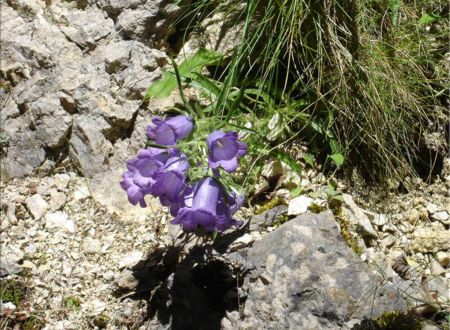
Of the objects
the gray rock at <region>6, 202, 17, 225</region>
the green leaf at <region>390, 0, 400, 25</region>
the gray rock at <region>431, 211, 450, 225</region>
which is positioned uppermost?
the green leaf at <region>390, 0, 400, 25</region>

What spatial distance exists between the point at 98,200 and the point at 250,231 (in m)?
0.86

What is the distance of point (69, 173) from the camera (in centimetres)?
316

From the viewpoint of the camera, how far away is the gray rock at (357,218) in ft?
8.96

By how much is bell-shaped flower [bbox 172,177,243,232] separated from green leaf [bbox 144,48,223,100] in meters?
0.93

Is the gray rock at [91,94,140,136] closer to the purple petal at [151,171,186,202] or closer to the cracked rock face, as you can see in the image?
the cracked rock face

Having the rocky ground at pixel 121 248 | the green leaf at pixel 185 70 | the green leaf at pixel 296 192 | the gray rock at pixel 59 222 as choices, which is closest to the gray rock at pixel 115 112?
the green leaf at pixel 185 70

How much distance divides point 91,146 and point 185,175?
102 centimetres

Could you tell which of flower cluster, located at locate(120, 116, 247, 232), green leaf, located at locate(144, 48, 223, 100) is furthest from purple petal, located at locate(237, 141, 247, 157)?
green leaf, located at locate(144, 48, 223, 100)

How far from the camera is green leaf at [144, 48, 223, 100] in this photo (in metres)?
3.04

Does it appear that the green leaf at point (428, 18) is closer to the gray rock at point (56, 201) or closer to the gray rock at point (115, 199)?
the gray rock at point (115, 199)

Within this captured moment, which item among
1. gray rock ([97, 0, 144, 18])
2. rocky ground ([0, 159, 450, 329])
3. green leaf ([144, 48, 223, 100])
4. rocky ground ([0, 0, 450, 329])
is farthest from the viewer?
gray rock ([97, 0, 144, 18])

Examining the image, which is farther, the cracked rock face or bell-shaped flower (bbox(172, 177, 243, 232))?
the cracked rock face

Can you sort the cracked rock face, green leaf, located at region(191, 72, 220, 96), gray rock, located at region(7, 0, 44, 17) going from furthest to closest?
1. gray rock, located at region(7, 0, 44, 17)
2. the cracked rock face
3. green leaf, located at region(191, 72, 220, 96)

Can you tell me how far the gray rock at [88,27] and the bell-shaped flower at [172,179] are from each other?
4.55ft
